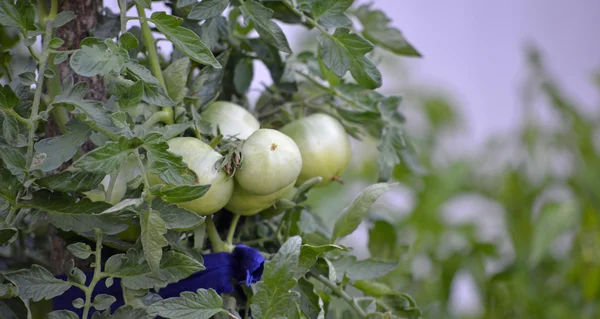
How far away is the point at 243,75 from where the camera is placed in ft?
1.41

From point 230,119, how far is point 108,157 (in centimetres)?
10

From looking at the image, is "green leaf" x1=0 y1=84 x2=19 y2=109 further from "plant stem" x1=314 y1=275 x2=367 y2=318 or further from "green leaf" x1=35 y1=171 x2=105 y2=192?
"plant stem" x1=314 y1=275 x2=367 y2=318

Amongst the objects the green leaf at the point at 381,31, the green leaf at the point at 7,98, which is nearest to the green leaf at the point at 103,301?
the green leaf at the point at 7,98

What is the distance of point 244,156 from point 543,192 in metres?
0.83

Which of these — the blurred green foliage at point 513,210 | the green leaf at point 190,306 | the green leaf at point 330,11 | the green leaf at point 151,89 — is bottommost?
the blurred green foliage at point 513,210

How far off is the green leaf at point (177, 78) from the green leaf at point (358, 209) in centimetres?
12

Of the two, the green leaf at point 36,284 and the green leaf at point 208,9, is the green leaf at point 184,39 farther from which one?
the green leaf at point 36,284

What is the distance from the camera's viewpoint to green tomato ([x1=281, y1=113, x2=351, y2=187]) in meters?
0.40

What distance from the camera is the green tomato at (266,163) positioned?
13.3 inches

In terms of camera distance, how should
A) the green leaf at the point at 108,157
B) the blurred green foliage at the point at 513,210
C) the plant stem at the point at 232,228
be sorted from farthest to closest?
the blurred green foliage at the point at 513,210 → the plant stem at the point at 232,228 → the green leaf at the point at 108,157

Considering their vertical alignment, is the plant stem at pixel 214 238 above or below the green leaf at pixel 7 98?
below

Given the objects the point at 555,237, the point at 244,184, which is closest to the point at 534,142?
the point at 555,237

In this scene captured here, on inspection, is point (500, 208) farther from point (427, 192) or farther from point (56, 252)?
point (56, 252)

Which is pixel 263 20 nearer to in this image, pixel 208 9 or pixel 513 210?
pixel 208 9
